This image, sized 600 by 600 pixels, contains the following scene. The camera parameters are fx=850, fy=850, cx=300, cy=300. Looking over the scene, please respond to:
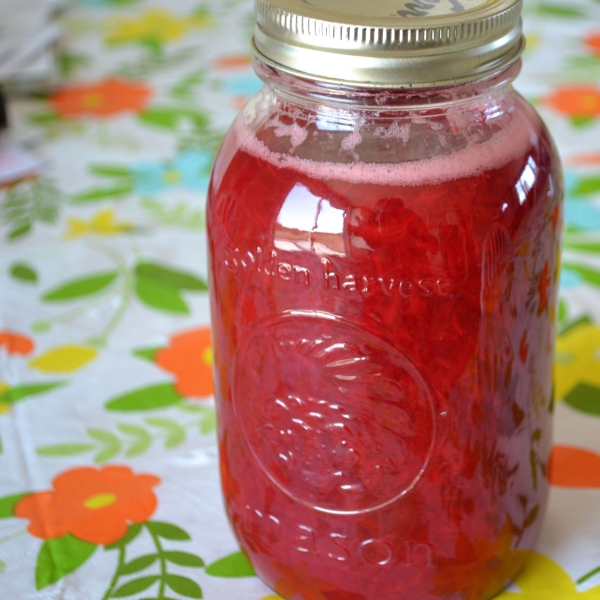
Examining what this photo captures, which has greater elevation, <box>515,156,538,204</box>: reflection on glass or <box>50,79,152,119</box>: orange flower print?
<box>515,156,538,204</box>: reflection on glass

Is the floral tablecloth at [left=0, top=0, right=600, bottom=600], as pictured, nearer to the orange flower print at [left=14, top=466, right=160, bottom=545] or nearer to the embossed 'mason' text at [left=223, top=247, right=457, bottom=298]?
the orange flower print at [left=14, top=466, right=160, bottom=545]

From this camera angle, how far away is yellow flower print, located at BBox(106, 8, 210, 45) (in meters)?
1.73

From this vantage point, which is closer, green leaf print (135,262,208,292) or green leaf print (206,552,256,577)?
green leaf print (206,552,256,577)

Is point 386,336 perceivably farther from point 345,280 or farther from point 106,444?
point 106,444

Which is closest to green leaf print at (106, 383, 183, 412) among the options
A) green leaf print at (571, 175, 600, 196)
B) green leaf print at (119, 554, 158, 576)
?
green leaf print at (119, 554, 158, 576)

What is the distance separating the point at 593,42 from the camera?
163cm

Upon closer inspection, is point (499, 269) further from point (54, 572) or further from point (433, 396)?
point (54, 572)

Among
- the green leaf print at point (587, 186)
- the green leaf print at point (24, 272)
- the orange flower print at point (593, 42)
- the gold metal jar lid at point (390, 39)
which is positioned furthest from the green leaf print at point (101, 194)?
the orange flower print at point (593, 42)

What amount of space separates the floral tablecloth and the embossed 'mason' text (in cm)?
28

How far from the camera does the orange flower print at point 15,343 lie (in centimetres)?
96

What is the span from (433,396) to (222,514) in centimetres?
29

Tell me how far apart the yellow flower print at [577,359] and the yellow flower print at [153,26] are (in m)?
1.09

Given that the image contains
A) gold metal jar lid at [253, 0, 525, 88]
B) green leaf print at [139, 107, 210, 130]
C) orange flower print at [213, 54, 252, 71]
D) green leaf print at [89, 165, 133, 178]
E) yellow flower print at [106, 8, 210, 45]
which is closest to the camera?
gold metal jar lid at [253, 0, 525, 88]

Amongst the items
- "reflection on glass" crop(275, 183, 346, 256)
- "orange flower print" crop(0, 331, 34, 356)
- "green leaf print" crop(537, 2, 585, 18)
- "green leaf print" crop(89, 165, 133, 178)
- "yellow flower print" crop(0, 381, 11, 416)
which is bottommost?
"yellow flower print" crop(0, 381, 11, 416)
